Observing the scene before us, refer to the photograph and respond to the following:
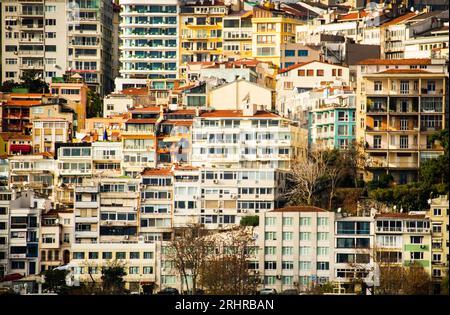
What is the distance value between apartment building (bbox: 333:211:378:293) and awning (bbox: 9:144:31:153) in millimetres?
9930

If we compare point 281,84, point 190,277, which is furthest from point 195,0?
point 190,277

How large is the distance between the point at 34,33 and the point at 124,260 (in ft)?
59.4

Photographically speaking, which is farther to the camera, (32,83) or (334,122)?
(32,83)

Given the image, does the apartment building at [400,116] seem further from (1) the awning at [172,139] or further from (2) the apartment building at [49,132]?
(2) the apartment building at [49,132]

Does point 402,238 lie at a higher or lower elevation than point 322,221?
lower

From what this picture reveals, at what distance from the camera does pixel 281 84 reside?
120 feet

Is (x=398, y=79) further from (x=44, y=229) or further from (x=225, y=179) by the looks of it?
(x=44, y=229)

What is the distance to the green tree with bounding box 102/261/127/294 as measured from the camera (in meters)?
25.2

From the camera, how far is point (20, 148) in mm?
34719

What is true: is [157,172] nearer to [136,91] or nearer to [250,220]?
[250,220]

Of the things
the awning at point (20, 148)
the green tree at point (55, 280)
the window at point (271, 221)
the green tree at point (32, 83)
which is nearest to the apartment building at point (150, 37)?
the green tree at point (32, 83)

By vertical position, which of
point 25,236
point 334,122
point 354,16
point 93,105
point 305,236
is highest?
point 354,16

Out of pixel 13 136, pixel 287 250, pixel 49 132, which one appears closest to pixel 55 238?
pixel 287 250

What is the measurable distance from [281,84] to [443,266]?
12.6 metres
